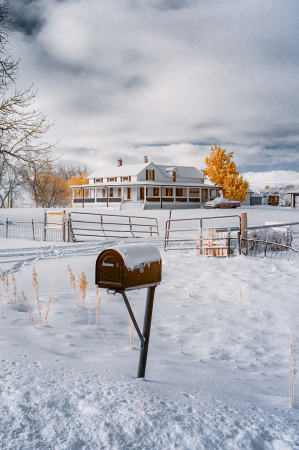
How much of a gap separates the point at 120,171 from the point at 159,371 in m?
48.9

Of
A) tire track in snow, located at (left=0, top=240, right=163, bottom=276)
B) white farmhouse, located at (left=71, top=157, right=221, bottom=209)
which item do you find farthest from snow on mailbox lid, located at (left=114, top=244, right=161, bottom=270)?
white farmhouse, located at (left=71, top=157, right=221, bottom=209)

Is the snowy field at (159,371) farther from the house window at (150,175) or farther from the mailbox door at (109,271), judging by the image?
the house window at (150,175)

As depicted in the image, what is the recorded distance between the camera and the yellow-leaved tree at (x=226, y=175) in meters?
51.1

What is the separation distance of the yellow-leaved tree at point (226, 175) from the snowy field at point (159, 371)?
1767 inches

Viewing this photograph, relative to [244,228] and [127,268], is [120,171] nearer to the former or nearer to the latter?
[244,228]

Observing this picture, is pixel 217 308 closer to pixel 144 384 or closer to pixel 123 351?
pixel 123 351

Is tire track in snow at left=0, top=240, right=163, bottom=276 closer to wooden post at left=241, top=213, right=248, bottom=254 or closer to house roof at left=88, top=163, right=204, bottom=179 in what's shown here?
wooden post at left=241, top=213, right=248, bottom=254

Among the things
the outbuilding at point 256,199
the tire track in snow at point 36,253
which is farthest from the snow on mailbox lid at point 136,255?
the outbuilding at point 256,199

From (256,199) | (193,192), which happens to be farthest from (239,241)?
(256,199)

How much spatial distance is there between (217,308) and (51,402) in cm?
400

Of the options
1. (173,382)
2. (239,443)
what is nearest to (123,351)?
(173,382)

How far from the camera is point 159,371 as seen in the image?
3.43m

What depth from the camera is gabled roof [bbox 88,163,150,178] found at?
47.8 metres

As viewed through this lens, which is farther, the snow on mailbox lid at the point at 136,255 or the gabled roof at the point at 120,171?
the gabled roof at the point at 120,171
